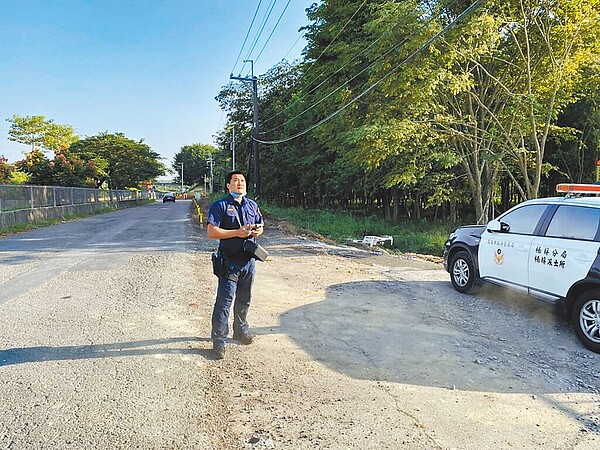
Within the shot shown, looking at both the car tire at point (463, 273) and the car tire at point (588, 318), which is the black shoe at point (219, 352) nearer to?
the car tire at point (588, 318)

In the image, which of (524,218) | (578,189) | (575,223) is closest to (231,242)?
(575,223)

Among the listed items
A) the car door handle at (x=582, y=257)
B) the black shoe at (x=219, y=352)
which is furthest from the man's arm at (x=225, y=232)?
the car door handle at (x=582, y=257)

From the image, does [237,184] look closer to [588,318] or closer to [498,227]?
[588,318]

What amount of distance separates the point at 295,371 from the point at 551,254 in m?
3.67

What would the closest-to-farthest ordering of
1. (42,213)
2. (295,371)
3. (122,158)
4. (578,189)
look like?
(295,371), (578,189), (42,213), (122,158)

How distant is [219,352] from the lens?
15.0ft

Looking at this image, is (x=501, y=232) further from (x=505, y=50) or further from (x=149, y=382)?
(x=505, y=50)

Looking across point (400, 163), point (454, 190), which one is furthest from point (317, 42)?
point (454, 190)

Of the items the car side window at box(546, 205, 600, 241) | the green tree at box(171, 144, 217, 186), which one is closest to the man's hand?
the car side window at box(546, 205, 600, 241)

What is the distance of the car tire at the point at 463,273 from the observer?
24.9 ft

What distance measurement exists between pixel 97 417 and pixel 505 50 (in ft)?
63.3

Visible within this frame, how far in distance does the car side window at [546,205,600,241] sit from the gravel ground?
124cm

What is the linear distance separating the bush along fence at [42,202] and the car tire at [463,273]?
1814 cm

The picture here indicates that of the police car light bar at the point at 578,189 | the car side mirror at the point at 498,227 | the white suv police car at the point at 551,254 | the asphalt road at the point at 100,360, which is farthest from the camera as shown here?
the car side mirror at the point at 498,227
